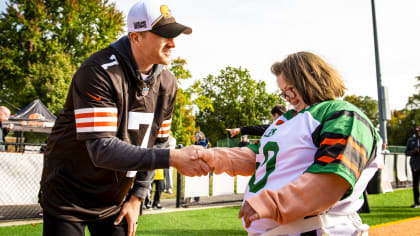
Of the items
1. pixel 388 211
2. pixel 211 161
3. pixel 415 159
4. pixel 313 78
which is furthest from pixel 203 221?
pixel 415 159

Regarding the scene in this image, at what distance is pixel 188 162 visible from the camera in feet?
7.22

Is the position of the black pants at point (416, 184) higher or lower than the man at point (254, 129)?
lower

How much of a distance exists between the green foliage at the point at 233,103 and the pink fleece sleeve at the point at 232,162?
55820 millimetres

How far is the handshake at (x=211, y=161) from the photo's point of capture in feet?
7.16

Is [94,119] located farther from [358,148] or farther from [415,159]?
[415,159]

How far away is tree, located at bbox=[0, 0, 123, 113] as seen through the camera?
2533 cm

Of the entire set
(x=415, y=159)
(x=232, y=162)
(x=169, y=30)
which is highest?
(x=169, y=30)

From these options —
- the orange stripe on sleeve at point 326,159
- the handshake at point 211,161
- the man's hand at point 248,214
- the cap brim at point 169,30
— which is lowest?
the man's hand at point 248,214

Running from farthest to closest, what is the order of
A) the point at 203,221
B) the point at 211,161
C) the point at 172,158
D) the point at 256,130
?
the point at 203,221 → the point at 256,130 → the point at 211,161 → the point at 172,158

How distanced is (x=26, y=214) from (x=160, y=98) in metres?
6.82

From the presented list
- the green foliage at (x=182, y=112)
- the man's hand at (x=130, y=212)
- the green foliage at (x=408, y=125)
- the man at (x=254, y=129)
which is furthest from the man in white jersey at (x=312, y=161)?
the green foliage at (x=408, y=125)

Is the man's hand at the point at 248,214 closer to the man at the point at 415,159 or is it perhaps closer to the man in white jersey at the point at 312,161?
the man in white jersey at the point at 312,161

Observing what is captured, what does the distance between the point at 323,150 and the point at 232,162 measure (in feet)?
2.85

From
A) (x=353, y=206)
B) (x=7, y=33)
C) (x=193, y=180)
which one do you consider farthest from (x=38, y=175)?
(x=7, y=33)
